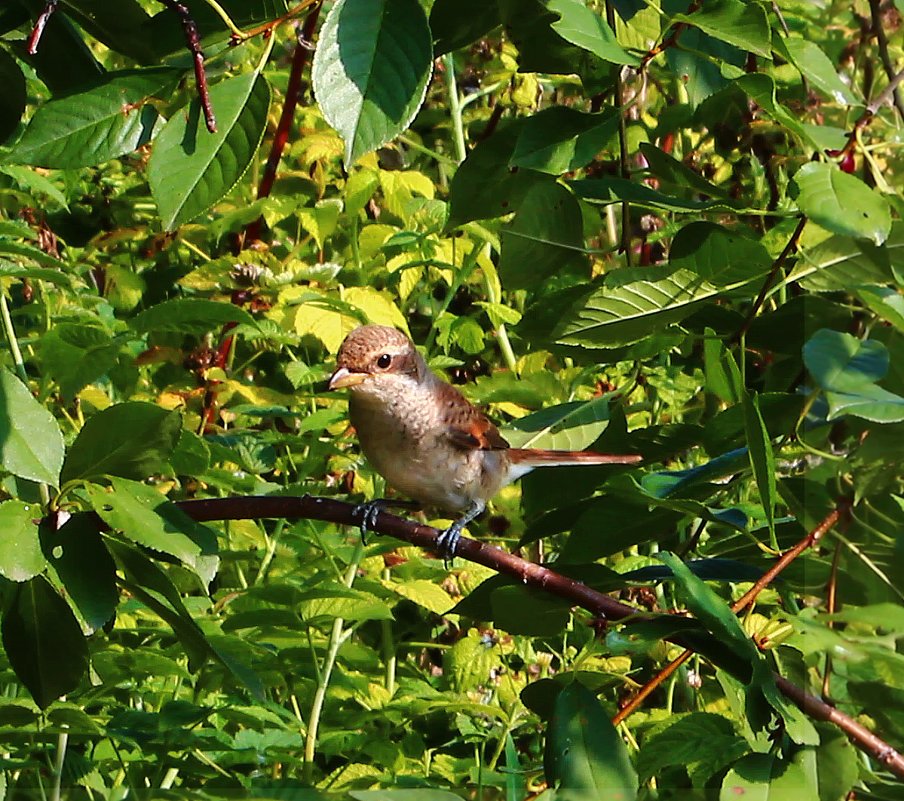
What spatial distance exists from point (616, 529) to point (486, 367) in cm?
243

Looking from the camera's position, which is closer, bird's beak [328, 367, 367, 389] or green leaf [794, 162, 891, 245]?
green leaf [794, 162, 891, 245]

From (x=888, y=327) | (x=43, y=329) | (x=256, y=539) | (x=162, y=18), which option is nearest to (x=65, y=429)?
(x=43, y=329)

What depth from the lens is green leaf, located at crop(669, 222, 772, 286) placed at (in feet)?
5.07

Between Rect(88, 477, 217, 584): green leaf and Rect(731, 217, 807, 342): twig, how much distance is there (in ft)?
2.41

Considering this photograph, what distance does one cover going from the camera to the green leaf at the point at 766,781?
123 centimetres

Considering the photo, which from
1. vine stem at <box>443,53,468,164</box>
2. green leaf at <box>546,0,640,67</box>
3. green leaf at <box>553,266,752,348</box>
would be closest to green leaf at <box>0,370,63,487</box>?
green leaf at <box>553,266,752,348</box>

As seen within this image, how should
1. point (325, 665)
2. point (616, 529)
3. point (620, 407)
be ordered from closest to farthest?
point (616, 529) < point (620, 407) < point (325, 665)

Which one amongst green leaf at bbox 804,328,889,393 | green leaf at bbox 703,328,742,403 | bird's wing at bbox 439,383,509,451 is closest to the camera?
green leaf at bbox 804,328,889,393

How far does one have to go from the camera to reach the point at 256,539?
2988 millimetres

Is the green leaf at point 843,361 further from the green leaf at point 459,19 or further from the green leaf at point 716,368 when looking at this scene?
the green leaf at point 459,19

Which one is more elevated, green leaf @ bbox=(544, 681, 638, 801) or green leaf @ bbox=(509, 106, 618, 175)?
green leaf @ bbox=(509, 106, 618, 175)

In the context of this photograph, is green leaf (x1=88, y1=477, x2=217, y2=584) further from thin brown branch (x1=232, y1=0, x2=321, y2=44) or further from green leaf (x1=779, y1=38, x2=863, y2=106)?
green leaf (x1=779, y1=38, x2=863, y2=106)

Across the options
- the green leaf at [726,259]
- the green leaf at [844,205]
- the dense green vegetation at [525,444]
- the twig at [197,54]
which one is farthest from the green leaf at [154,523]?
the green leaf at [844,205]

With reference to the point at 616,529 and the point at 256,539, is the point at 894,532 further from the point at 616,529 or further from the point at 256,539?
the point at 256,539
